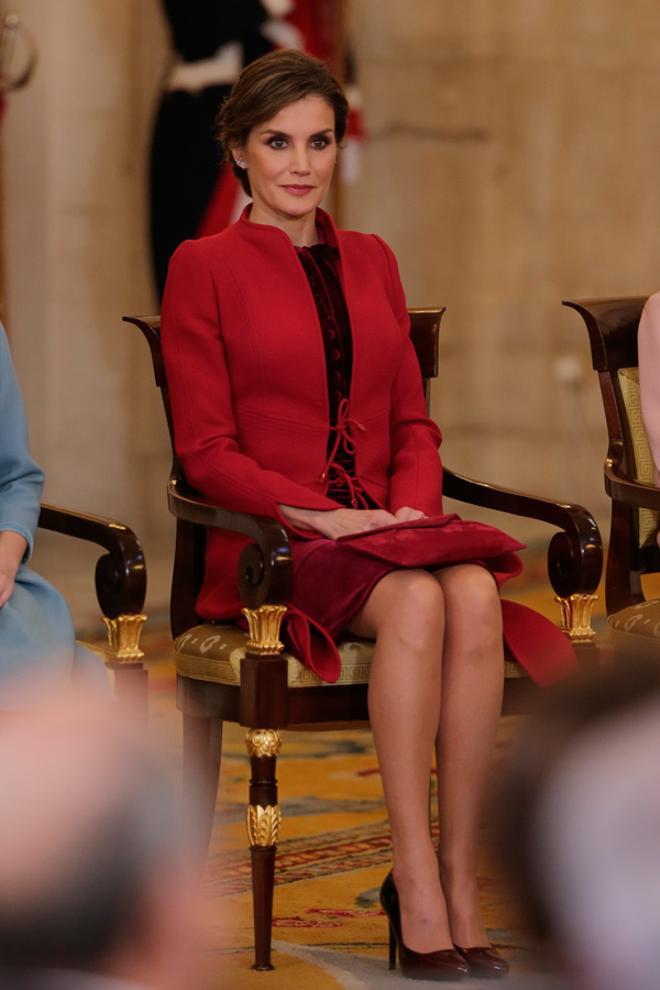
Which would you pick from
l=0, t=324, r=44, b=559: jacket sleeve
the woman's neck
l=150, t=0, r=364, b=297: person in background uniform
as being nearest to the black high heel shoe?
l=0, t=324, r=44, b=559: jacket sleeve

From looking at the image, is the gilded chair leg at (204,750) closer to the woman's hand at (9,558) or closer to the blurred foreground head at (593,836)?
the woman's hand at (9,558)

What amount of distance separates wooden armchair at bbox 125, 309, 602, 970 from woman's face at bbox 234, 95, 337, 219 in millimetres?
369

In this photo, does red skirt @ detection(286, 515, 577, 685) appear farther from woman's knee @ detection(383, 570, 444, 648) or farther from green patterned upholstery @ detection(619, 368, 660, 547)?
green patterned upholstery @ detection(619, 368, 660, 547)

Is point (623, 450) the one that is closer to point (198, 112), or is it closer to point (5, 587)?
point (5, 587)

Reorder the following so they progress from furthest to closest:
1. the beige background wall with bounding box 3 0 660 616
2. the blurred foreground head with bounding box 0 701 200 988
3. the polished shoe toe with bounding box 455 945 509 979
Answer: the beige background wall with bounding box 3 0 660 616, the polished shoe toe with bounding box 455 945 509 979, the blurred foreground head with bounding box 0 701 200 988

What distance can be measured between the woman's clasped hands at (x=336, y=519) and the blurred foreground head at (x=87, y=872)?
2.35 m

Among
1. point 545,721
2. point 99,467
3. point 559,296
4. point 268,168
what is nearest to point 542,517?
point 268,168

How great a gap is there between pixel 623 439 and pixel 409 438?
0.55 meters

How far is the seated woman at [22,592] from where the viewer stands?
8.22ft

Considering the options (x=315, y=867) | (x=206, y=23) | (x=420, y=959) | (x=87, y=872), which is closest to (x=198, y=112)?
(x=206, y=23)

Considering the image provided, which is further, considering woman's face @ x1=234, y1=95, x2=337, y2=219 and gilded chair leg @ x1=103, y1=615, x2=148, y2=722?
woman's face @ x1=234, y1=95, x2=337, y2=219

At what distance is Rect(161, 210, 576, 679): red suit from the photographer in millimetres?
3000

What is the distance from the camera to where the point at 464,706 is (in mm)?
2766

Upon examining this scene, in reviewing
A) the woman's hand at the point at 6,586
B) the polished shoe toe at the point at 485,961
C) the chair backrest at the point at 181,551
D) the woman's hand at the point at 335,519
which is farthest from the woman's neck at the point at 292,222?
the polished shoe toe at the point at 485,961
